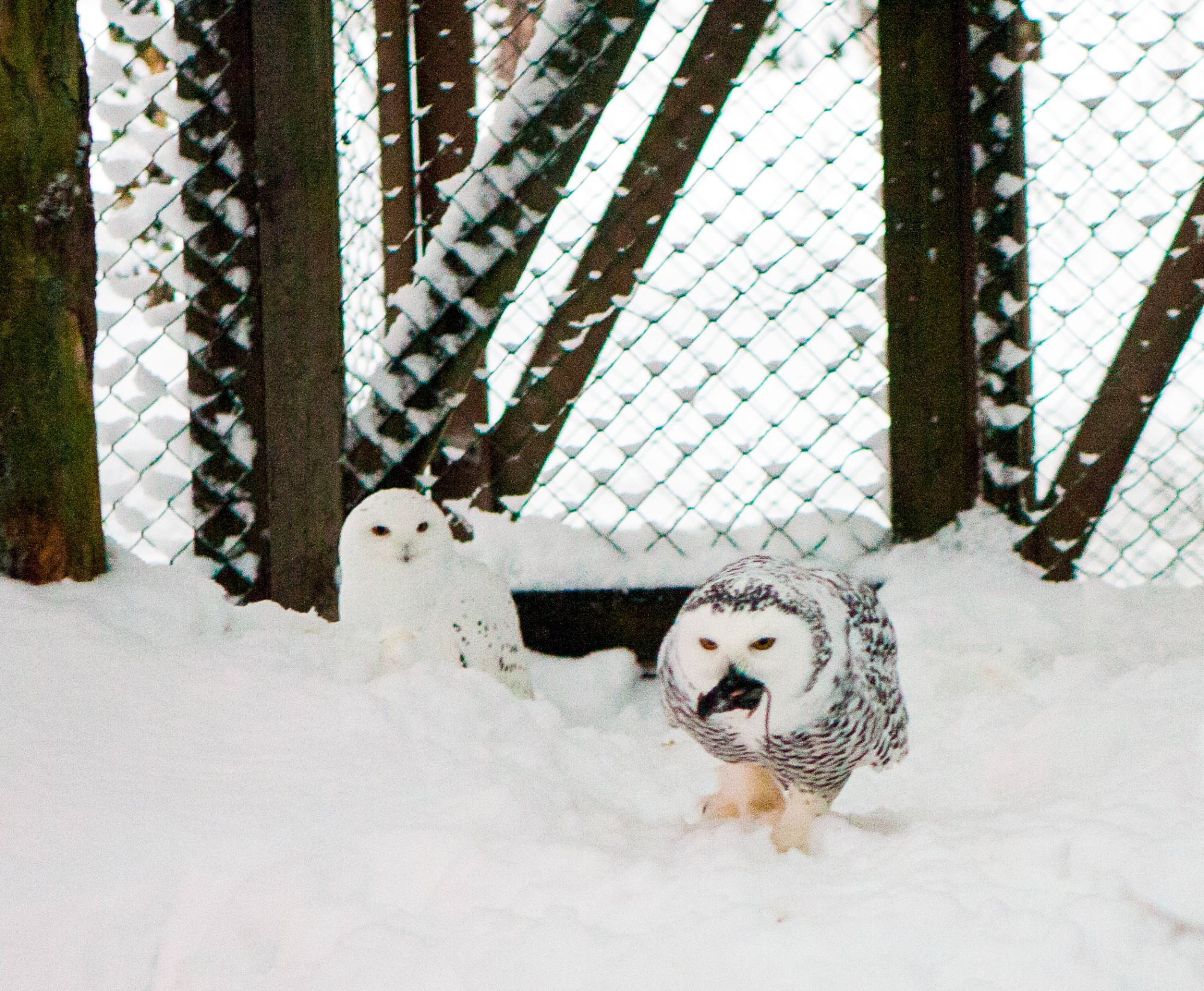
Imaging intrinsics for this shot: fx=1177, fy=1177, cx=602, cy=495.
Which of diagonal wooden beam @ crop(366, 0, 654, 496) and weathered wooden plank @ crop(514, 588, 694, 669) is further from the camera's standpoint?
weathered wooden plank @ crop(514, 588, 694, 669)

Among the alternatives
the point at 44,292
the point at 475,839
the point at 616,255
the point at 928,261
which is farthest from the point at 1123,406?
the point at 44,292

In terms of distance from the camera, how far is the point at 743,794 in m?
1.71

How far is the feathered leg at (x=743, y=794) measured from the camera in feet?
5.60

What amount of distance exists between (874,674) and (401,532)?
3.19 feet

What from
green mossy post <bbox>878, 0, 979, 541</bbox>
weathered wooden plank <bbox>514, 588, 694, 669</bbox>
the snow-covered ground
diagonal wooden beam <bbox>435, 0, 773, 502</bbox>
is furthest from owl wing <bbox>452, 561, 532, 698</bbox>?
green mossy post <bbox>878, 0, 979, 541</bbox>

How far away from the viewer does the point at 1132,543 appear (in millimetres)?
2771

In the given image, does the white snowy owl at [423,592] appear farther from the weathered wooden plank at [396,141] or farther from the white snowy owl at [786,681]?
the white snowy owl at [786,681]

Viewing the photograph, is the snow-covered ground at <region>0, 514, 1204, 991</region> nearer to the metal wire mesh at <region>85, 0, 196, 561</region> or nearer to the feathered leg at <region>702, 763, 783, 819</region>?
the feathered leg at <region>702, 763, 783, 819</region>

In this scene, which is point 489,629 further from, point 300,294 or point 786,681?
point 786,681

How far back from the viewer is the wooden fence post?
90.1 inches

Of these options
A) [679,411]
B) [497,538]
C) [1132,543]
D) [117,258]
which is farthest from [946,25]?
[117,258]

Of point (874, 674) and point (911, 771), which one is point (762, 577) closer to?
point (874, 674)

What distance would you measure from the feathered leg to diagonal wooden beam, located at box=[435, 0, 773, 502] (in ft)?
3.70

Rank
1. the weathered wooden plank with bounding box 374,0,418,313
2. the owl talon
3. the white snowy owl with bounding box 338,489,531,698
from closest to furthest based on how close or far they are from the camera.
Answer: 1. the owl talon
2. the white snowy owl with bounding box 338,489,531,698
3. the weathered wooden plank with bounding box 374,0,418,313
